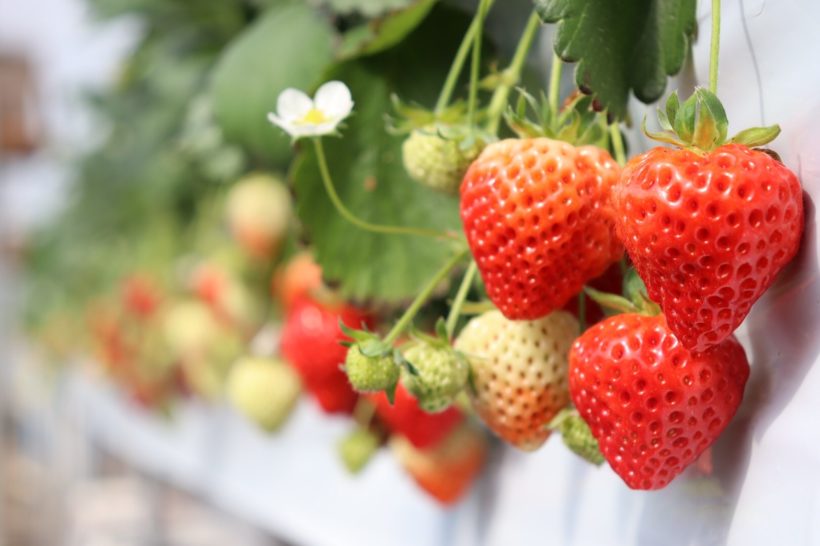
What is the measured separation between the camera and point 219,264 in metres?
0.91

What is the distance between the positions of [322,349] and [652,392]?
1.07ft

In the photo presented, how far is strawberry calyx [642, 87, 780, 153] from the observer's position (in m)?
0.33

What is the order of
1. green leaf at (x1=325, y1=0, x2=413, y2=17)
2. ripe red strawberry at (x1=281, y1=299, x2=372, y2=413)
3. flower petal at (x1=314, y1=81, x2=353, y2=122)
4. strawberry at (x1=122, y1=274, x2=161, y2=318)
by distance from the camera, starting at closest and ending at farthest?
flower petal at (x1=314, y1=81, x2=353, y2=122) → green leaf at (x1=325, y1=0, x2=413, y2=17) → ripe red strawberry at (x1=281, y1=299, x2=372, y2=413) → strawberry at (x1=122, y1=274, x2=161, y2=318)

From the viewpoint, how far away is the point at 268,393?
2.45 feet

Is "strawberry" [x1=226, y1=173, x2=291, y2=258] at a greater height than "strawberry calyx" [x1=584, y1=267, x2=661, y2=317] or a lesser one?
lesser

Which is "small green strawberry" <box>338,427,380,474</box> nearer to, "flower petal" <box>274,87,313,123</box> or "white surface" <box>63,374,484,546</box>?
"white surface" <box>63,374,484,546</box>

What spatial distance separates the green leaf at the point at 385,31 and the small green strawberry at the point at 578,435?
0.23 m

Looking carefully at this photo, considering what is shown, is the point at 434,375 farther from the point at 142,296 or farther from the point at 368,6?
the point at 142,296

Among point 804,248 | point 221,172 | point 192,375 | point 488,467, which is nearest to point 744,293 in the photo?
point 804,248

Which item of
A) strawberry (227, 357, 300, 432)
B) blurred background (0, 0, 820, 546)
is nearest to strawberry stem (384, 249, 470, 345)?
blurred background (0, 0, 820, 546)

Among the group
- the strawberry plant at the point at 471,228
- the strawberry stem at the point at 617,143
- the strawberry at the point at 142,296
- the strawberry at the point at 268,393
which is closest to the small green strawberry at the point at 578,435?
the strawberry plant at the point at 471,228

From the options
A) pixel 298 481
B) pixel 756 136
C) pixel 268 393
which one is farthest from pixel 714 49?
pixel 298 481

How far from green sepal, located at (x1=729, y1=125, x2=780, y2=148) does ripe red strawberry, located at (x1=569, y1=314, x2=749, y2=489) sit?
71 millimetres

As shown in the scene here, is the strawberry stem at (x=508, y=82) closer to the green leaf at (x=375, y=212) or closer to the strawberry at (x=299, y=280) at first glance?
the green leaf at (x=375, y=212)
